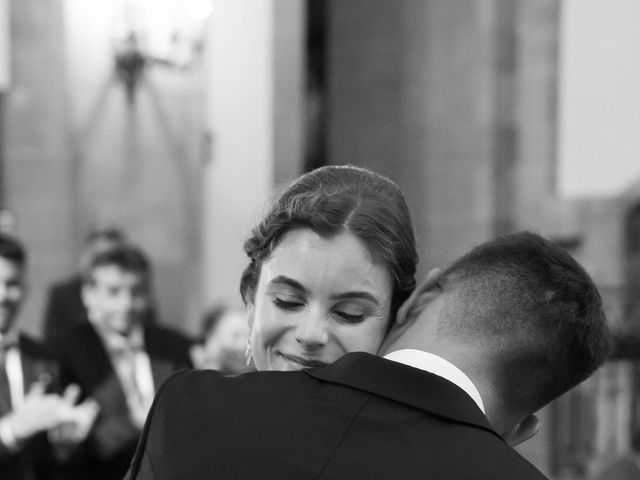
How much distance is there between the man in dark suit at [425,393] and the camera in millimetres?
1550

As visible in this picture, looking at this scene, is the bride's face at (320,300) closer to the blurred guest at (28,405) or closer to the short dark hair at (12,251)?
the blurred guest at (28,405)

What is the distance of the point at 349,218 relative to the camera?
1.98 m

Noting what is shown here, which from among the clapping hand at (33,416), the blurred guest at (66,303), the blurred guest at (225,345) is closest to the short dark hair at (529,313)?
the clapping hand at (33,416)

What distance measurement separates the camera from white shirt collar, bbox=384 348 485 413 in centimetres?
172

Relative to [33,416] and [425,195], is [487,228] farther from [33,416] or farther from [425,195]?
[33,416]

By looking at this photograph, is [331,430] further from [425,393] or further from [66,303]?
[66,303]

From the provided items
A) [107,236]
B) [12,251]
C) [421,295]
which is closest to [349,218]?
[421,295]

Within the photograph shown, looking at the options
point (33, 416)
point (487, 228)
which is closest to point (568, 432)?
point (487, 228)

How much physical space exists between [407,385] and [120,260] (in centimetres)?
295

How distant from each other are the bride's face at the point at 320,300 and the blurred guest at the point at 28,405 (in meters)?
2.07

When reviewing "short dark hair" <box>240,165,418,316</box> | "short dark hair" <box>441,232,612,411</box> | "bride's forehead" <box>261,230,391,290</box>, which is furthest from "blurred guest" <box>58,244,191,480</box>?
"short dark hair" <box>441,232,612,411</box>

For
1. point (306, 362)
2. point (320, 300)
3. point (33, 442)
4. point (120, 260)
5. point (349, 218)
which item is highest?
point (349, 218)

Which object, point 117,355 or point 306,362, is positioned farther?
point 117,355

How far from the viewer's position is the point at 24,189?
6180mm
